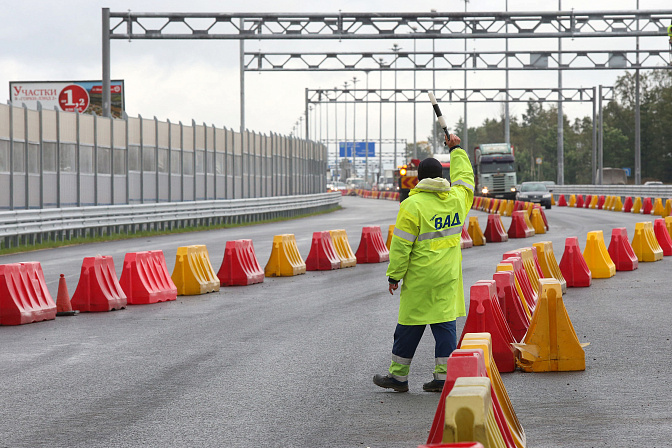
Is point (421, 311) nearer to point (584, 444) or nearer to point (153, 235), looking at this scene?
point (584, 444)

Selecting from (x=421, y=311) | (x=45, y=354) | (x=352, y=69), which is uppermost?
(x=352, y=69)

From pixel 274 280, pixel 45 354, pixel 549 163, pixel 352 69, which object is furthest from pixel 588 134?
pixel 45 354

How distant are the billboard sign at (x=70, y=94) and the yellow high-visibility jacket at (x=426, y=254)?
45.4 meters

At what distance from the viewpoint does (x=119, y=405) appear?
7230 millimetres

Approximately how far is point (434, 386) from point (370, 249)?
1288 cm

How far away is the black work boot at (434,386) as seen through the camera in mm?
7598

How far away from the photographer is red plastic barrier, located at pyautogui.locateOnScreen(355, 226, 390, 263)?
67.1ft

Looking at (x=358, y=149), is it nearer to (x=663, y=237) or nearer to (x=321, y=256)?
(x=663, y=237)

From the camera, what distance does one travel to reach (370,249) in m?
20.5

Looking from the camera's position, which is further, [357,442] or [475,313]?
[475,313]

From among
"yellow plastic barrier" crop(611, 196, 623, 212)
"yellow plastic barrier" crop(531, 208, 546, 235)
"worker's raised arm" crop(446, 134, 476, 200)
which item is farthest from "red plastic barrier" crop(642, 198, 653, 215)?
"worker's raised arm" crop(446, 134, 476, 200)

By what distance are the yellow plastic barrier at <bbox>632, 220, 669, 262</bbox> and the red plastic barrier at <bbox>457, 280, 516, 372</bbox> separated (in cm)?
1226

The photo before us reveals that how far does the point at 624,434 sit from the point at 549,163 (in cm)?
12586

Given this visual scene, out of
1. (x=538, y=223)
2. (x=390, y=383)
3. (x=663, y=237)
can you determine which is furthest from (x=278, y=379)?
(x=538, y=223)
